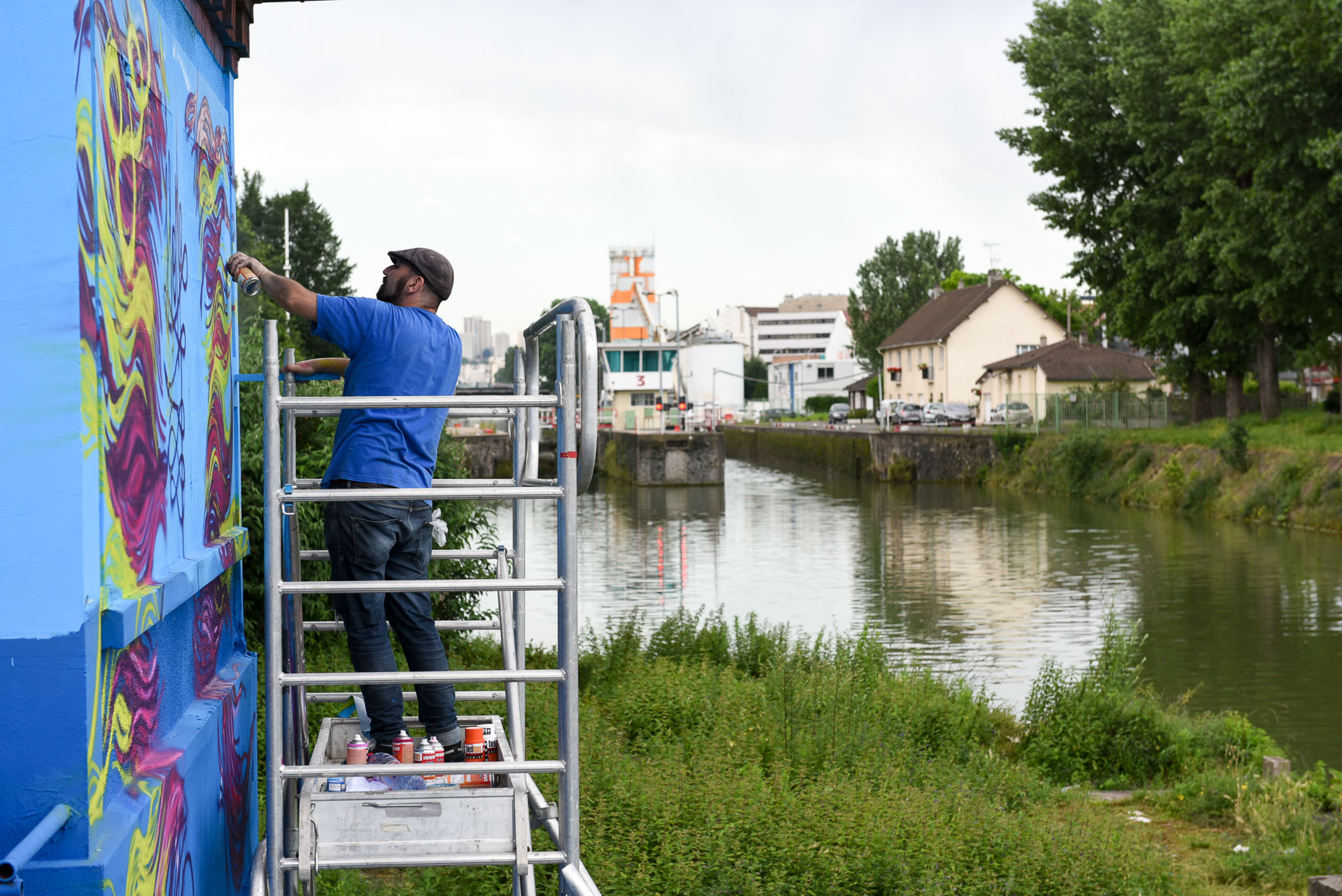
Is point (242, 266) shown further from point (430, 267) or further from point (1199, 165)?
point (1199, 165)

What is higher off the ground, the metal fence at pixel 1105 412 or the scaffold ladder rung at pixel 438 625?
the metal fence at pixel 1105 412

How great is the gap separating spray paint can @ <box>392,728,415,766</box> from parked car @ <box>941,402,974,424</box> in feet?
201

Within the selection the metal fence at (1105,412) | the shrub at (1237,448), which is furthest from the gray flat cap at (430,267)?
the metal fence at (1105,412)

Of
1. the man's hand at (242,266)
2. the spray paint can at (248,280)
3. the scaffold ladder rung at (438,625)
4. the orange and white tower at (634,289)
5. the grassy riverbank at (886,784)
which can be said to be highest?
the orange and white tower at (634,289)

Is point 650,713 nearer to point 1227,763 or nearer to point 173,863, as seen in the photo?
point 1227,763

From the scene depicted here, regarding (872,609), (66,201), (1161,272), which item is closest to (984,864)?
(66,201)

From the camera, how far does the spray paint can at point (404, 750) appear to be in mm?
4473

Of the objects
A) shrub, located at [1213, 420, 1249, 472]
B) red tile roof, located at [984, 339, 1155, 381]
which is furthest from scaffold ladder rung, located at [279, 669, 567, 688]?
red tile roof, located at [984, 339, 1155, 381]

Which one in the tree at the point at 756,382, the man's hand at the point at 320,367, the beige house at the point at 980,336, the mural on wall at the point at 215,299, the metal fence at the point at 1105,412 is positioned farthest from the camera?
the tree at the point at 756,382

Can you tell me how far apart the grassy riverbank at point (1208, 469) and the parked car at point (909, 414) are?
19092mm

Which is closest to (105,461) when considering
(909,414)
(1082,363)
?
(1082,363)

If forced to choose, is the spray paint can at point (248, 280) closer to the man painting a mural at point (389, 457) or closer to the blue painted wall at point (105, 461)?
the man painting a mural at point (389, 457)

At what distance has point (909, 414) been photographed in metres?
67.2

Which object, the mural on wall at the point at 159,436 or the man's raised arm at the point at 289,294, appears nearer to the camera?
the mural on wall at the point at 159,436
